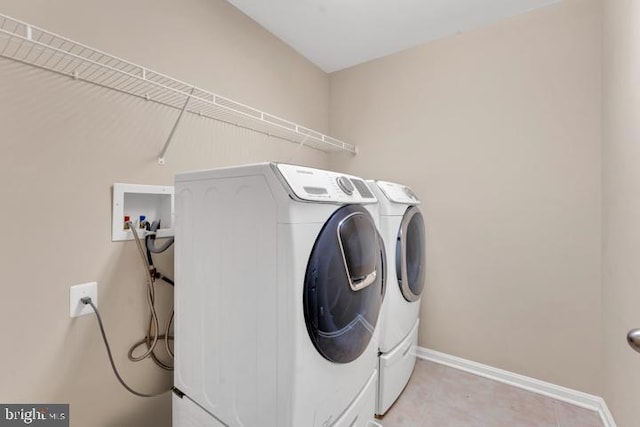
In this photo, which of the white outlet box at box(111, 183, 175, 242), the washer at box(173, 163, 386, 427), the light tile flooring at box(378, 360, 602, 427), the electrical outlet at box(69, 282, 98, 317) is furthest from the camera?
the light tile flooring at box(378, 360, 602, 427)

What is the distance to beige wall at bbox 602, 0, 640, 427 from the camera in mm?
1195

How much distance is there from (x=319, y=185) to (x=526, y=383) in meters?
2.14

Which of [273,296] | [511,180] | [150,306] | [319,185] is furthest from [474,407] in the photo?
[150,306]

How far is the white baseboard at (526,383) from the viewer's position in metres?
1.74

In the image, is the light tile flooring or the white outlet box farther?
the light tile flooring

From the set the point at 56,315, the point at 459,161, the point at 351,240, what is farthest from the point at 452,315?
the point at 56,315

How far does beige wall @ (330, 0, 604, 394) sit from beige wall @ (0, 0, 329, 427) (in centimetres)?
169

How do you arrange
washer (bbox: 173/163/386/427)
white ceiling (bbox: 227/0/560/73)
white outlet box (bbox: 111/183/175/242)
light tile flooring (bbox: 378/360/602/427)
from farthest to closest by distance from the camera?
1. white ceiling (bbox: 227/0/560/73)
2. light tile flooring (bbox: 378/360/602/427)
3. white outlet box (bbox: 111/183/175/242)
4. washer (bbox: 173/163/386/427)

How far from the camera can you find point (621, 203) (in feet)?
4.54

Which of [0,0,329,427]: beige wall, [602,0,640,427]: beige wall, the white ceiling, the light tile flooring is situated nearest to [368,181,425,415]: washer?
the light tile flooring

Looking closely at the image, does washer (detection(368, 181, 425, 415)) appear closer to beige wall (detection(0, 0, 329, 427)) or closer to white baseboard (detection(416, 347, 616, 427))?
white baseboard (detection(416, 347, 616, 427))

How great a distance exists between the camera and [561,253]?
1.85 metres

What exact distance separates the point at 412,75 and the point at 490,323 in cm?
208

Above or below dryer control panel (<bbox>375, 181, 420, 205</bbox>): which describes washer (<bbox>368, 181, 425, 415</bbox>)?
below
